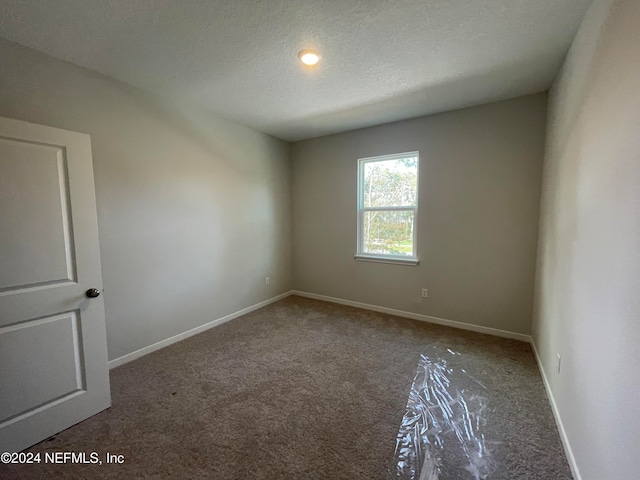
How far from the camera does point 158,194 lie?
2.66m

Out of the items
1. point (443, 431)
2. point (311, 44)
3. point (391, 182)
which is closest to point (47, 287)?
point (311, 44)

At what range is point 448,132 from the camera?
3072mm

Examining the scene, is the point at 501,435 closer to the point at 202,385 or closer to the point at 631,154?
the point at 631,154

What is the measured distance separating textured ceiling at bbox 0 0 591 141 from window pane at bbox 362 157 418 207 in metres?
0.86

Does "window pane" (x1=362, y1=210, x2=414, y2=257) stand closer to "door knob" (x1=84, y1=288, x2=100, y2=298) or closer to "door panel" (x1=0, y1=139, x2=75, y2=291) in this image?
"door knob" (x1=84, y1=288, x2=100, y2=298)

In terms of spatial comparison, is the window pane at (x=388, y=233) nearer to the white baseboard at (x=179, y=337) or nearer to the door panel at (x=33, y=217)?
the white baseboard at (x=179, y=337)

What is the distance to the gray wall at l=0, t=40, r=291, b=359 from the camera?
2035 millimetres

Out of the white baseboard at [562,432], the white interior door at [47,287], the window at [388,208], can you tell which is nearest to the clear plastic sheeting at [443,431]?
the white baseboard at [562,432]

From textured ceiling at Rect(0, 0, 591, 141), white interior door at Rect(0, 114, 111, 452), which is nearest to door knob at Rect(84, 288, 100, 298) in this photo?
white interior door at Rect(0, 114, 111, 452)

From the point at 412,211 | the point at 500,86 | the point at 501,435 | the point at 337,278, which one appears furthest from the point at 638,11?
the point at 337,278

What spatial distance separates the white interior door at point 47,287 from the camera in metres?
1.51

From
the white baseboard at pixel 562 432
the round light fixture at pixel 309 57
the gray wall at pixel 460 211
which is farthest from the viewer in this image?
the gray wall at pixel 460 211

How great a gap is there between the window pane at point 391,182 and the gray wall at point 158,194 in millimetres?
1497

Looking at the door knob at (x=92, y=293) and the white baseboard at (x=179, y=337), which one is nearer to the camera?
the door knob at (x=92, y=293)
